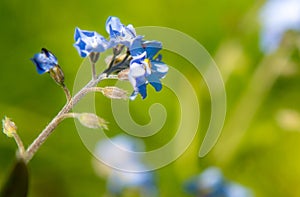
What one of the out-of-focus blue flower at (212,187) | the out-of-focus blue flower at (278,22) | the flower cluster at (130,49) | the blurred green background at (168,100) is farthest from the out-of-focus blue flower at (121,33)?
the out-of-focus blue flower at (278,22)

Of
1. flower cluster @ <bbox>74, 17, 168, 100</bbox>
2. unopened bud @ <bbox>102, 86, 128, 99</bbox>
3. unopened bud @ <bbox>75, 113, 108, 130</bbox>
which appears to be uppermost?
flower cluster @ <bbox>74, 17, 168, 100</bbox>

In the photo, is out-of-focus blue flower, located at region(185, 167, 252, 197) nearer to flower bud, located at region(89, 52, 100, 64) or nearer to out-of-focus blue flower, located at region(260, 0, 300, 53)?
out-of-focus blue flower, located at region(260, 0, 300, 53)

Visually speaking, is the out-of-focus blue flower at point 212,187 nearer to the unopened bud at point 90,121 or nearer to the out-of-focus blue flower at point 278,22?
the out-of-focus blue flower at point 278,22

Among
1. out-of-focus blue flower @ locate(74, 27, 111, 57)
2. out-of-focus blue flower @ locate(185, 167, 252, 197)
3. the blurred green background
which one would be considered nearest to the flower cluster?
out-of-focus blue flower @ locate(74, 27, 111, 57)

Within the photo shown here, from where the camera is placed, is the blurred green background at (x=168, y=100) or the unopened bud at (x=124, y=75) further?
the blurred green background at (x=168, y=100)

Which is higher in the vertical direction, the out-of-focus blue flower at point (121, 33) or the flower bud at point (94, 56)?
the out-of-focus blue flower at point (121, 33)

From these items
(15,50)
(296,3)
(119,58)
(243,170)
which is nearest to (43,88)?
(15,50)

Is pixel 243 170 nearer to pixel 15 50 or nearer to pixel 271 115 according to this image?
pixel 271 115
